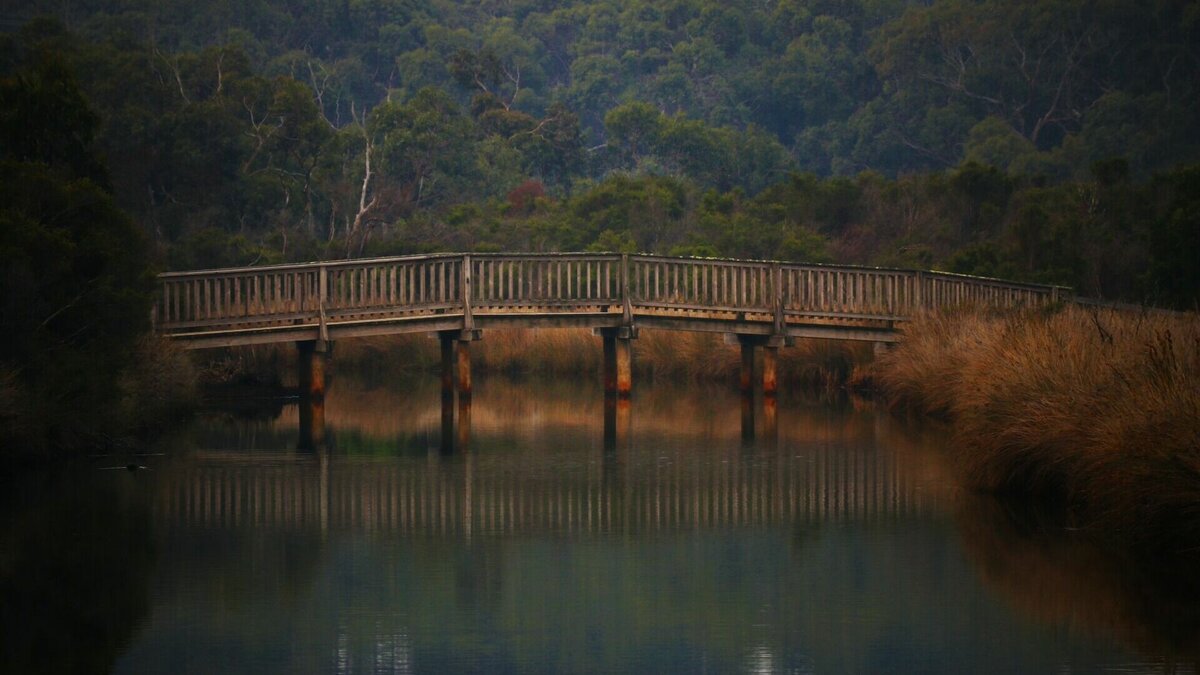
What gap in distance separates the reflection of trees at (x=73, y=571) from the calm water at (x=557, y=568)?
5 centimetres

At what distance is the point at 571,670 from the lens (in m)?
16.1

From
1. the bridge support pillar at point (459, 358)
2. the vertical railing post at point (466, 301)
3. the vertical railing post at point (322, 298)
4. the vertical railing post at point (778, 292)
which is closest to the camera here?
the vertical railing post at point (322, 298)

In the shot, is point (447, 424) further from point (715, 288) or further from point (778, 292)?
point (778, 292)

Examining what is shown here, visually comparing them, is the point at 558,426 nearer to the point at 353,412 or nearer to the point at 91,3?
the point at 353,412

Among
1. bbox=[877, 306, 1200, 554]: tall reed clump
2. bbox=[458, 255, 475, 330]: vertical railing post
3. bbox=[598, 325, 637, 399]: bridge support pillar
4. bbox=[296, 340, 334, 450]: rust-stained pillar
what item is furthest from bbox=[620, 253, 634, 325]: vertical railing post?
bbox=[877, 306, 1200, 554]: tall reed clump

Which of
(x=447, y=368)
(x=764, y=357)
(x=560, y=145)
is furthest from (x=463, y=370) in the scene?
(x=560, y=145)

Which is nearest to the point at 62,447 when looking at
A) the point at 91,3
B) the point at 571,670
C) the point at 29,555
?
the point at 29,555

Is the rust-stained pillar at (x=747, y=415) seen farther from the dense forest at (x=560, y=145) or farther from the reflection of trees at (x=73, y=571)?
the reflection of trees at (x=73, y=571)

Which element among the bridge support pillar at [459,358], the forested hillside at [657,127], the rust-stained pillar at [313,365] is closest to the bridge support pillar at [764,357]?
the bridge support pillar at [459,358]

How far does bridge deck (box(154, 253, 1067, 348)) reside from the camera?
128 feet

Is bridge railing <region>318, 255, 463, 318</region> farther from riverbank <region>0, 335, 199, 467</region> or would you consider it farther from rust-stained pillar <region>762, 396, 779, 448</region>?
rust-stained pillar <region>762, 396, 779, 448</region>

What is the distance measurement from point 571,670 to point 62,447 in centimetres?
1458

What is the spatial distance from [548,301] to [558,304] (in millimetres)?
205

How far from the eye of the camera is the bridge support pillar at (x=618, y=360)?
4172 centimetres
